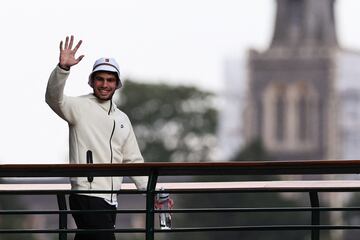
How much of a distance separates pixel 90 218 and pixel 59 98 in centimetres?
62

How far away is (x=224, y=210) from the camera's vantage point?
908 centimetres

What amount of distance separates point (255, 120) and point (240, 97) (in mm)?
2681

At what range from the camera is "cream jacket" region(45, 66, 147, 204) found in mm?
9844

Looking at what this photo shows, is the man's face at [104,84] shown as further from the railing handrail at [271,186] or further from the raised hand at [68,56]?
the railing handrail at [271,186]

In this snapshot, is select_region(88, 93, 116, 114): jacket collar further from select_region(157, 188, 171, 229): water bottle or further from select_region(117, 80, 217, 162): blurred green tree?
select_region(117, 80, 217, 162): blurred green tree

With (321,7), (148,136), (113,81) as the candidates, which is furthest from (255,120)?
(113,81)

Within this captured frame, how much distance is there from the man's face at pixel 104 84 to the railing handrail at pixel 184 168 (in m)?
0.73

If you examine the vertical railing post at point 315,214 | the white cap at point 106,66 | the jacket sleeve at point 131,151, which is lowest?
the vertical railing post at point 315,214

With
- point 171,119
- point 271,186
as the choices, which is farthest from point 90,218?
point 171,119

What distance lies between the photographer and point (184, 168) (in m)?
9.25

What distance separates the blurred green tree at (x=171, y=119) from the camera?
331ft

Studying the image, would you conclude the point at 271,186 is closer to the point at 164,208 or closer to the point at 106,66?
the point at 164,208

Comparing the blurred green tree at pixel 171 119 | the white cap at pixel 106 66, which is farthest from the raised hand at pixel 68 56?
the blurred green tree at pixel 171 119

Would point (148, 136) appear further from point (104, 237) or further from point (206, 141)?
point (104, 237)
